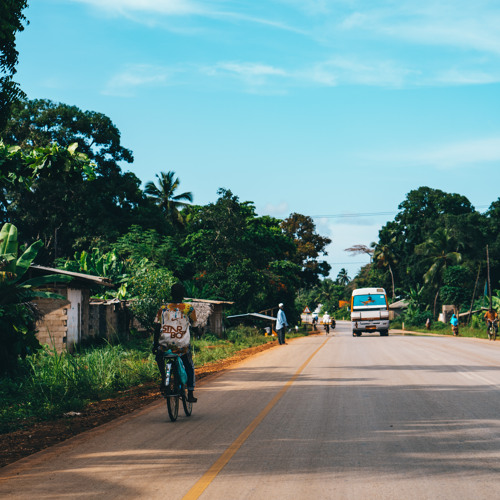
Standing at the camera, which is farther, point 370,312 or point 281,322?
point 370,312

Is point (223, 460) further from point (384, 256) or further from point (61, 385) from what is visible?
point (384, 256)

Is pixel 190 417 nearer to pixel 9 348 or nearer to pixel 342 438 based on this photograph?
pixel 342 438

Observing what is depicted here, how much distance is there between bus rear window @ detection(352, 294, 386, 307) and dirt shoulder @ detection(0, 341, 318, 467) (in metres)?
29.3

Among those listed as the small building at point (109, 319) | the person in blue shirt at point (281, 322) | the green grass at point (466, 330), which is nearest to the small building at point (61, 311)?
the small building at point (109, 319)

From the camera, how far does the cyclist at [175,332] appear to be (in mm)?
9492

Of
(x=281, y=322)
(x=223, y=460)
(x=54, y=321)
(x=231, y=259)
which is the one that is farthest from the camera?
(x=231, y=259)

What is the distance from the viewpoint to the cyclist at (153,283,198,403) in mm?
9492

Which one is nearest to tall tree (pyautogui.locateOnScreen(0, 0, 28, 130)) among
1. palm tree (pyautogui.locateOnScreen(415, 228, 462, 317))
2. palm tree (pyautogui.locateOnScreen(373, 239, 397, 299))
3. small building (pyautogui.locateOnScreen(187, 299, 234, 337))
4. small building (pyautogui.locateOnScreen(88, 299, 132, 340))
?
small building (pyautogui.locateOnScreen(88, 299, 132, 340))

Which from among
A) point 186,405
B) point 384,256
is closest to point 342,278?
point 384,256

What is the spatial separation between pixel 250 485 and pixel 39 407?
21.4 feet

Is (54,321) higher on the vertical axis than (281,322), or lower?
higher

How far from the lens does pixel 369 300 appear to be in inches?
1655

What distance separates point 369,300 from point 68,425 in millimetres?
33942

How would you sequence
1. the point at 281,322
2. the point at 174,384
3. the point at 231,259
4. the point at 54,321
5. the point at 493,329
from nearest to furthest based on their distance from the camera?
the point at 174,384 → the point at 54,321 → the point at 281,322 → the point at 493,329 → the point at 231,259
